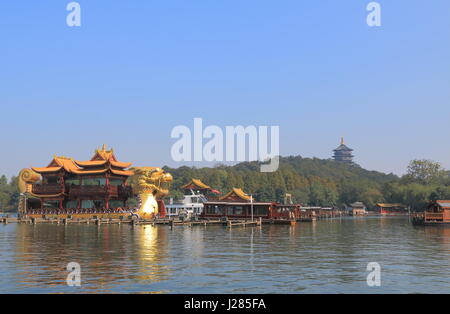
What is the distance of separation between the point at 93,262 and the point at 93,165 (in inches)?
2155

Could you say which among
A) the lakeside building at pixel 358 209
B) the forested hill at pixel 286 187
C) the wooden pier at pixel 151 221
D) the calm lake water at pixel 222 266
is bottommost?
the lakeside building at pixel 358 209

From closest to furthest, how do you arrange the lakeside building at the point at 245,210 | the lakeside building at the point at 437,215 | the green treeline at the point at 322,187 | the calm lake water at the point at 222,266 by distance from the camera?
the calm lake water at the point at 222,266, the lakeside building at the point at 437,215, the lakeside building at the point at 245,210, the green treeline at the point at 322,187

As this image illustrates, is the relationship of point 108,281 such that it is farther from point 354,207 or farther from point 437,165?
point 437,165

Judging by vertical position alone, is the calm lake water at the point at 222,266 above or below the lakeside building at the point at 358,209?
above

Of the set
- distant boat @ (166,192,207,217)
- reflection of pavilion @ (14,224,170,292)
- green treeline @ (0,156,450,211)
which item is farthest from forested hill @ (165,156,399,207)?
reflection of pavilion @ (14,224,170,292)

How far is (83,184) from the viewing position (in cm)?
8350

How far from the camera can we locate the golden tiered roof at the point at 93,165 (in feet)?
268

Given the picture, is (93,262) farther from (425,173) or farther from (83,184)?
(425,173)

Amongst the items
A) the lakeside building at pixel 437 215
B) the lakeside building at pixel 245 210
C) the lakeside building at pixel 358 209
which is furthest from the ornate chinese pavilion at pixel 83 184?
the lakeside building at pixel 358 209

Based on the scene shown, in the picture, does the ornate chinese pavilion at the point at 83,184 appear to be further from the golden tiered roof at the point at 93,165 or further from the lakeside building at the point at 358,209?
the lakeside building at the point at 358,209

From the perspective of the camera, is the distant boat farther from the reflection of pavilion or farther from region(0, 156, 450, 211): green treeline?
the reflection of pavilion

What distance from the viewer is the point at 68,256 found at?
1292 inches

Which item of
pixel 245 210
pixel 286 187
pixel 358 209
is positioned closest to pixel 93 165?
pixel 245 210
